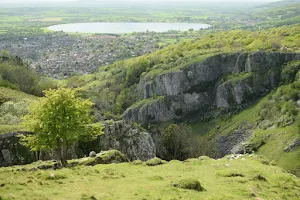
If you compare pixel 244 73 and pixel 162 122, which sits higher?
pixel 244 73

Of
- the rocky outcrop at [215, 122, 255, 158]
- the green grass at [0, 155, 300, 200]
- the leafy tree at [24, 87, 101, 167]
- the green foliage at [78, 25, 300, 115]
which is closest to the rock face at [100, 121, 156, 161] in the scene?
the green grass at [0, 155, 300, 200]

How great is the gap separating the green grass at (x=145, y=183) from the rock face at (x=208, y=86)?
91516mm

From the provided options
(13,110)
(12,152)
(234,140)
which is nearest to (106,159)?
(12,152)

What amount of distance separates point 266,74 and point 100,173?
105 m

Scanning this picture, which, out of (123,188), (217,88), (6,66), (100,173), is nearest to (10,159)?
(100,173)

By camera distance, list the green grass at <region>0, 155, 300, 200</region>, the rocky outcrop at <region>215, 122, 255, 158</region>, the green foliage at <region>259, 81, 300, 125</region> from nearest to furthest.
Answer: the green grass at <region>0, 155, 300, 200</region>, the green foliage at <region>259, 81, 300, 125</region>, the rocky outcrop at <region>215, 122, 255, 158</region>

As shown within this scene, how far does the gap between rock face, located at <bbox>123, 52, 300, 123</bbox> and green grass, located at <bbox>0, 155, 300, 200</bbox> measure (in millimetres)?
91516

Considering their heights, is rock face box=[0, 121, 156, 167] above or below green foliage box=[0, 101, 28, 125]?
below

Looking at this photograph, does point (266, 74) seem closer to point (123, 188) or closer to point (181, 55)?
point (181, 55)

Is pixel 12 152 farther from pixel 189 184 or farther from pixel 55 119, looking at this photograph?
pixel 189 184

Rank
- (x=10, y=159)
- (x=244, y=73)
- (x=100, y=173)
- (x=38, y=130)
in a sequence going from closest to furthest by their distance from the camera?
(x=100, y=173) < (x=38, y=130) < (x=10, y=159) < (x=244, y=73)

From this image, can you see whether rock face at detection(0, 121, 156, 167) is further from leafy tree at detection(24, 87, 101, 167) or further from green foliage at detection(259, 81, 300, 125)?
green foliage at detection(259, 81, 300, 125)

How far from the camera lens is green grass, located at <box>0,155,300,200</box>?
2586 cm

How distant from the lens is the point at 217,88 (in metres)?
136
